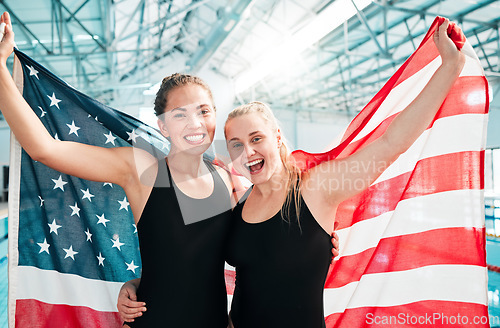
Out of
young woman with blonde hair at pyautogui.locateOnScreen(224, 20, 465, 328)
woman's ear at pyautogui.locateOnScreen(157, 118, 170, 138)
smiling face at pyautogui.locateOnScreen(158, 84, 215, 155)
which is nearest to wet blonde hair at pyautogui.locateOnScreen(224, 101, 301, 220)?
young woman with blonde hair at pyautogui.locateOnScreen(224, 20, 465, 328)

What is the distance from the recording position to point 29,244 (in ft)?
5.46

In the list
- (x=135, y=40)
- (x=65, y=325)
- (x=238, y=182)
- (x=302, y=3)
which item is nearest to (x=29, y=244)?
(x=65, y=325)

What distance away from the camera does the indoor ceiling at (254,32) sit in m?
6.76

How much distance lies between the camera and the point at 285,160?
1538mm

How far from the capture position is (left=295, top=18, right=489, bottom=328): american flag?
151 centimetres

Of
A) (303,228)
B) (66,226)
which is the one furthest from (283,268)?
(66,226)

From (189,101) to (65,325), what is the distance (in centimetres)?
127

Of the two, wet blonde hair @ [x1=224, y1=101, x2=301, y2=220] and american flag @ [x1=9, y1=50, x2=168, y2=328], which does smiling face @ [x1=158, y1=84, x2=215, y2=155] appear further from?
american flag @ [x1=9, y1=50, x2=168, y2=328]

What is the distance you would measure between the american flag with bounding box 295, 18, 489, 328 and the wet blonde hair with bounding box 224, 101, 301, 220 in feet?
0.65

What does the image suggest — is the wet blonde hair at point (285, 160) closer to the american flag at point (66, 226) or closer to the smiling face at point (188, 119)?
the smiling face at point (188, 119)

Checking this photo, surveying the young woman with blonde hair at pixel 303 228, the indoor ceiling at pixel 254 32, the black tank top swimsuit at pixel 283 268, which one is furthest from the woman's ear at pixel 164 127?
the indoor ceiling at pixel 254 32

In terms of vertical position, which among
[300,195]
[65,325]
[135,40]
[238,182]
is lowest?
[65,325]

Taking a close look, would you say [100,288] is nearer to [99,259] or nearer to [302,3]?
[99,259]

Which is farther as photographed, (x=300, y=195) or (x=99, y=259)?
(x=99, y=259)
